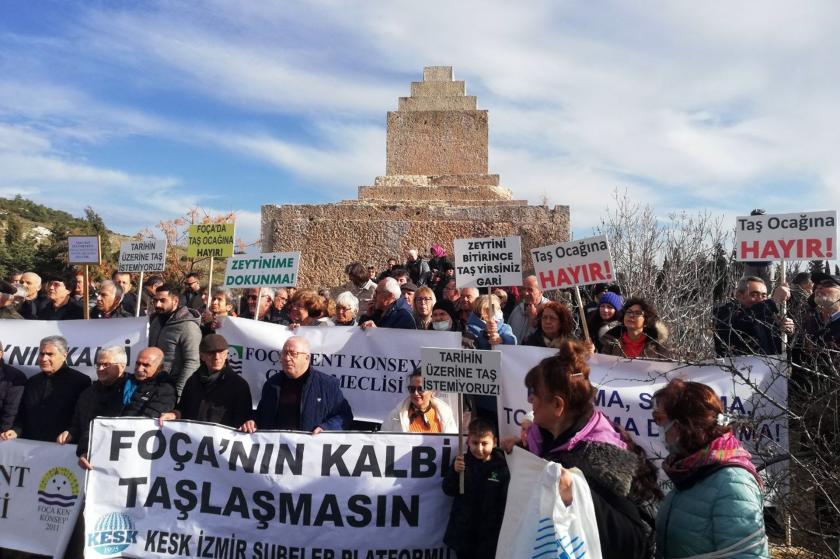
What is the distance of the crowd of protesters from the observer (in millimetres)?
3068

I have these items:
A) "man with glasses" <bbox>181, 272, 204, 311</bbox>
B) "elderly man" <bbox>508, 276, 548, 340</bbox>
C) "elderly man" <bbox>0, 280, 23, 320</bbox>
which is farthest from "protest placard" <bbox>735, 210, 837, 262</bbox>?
"elderly man" <bbox>0, 280, 23, 320</bbox>

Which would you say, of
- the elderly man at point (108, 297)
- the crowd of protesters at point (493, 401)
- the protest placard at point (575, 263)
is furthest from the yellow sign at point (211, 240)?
the protest placard at point (575, 263)

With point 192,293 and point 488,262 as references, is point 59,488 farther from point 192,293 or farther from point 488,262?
point 192,293

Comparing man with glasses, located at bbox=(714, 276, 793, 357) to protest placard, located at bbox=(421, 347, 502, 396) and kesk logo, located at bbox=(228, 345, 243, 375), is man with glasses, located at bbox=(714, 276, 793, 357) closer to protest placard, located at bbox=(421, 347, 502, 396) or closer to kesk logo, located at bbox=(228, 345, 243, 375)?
protest placard, located at bbox=(421, 347, 502, 396)

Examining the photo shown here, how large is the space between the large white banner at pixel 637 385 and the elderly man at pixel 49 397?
343 centimetres

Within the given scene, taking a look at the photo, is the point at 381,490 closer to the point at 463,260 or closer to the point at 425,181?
the point at 463,260

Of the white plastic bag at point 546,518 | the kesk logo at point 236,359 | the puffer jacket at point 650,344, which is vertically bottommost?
the white plastic bag at point 546,518

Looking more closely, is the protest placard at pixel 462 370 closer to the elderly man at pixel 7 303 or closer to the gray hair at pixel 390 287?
the gray hair at pixel 390 287

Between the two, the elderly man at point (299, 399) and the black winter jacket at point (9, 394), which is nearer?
→ the elderly man at point (299, 399)

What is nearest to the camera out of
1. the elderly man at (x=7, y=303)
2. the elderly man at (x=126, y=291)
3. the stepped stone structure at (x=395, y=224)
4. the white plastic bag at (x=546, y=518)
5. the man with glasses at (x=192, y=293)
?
the white plastic bag at (x=546, y=518)

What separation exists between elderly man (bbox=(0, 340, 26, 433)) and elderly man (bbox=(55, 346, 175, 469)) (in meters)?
0.50

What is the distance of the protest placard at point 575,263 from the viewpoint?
22.4 feet

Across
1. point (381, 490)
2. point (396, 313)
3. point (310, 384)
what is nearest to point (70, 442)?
point (310, 384)

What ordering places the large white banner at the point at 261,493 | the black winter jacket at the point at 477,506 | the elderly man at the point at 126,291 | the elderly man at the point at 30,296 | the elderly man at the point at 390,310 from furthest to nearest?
the elderly man at the point at 126,291, the elderly man at the point at 30,296, the elderly man at the point at 390,310, the large white banner at the point at 261,493, the black winter jacket at the point at 477,506
